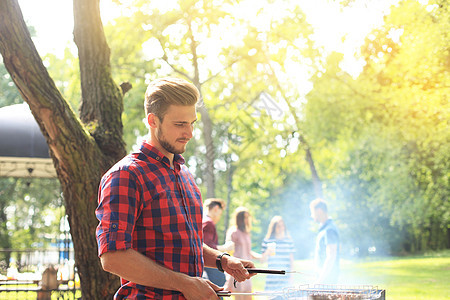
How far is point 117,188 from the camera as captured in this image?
5.90 ft

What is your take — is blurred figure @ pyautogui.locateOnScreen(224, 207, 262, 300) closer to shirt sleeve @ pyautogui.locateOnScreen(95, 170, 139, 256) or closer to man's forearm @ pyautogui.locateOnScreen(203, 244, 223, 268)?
man's forearm @ pyautogui.locateOnScreen(203, 244, 223, 268)

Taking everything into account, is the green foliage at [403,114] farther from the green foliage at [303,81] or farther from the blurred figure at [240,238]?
the blurred figure at [240,238]

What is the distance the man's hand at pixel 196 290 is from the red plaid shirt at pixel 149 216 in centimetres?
6

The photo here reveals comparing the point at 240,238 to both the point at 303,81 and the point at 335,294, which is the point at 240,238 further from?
the point at 303,81

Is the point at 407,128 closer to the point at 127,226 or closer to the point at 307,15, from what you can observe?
the point at 307,15

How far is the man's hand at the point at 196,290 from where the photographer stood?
182cm

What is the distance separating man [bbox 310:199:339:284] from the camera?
6008 millimetres

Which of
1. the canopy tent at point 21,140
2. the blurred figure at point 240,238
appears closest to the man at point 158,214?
the blurred figure at point 240,238

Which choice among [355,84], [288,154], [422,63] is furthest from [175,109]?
[288,154]

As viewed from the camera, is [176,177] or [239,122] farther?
[239,122]

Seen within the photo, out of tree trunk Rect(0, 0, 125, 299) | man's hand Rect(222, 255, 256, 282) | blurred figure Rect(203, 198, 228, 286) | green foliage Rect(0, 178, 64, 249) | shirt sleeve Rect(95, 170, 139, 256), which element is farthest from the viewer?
green foliage Rect(0, 178, 64, 249)

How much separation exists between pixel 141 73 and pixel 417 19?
31.9 ft

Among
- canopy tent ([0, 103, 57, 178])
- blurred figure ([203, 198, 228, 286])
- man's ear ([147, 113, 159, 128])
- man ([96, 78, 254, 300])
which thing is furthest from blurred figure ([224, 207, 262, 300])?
man's ear ([147, 113, 159, 128])

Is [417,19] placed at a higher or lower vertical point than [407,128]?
higher
